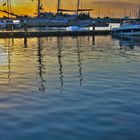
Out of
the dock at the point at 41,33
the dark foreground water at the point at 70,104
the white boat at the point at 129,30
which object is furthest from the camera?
the white boat at the point at 129,30

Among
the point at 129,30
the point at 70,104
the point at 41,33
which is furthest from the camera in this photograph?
the point at 129,30

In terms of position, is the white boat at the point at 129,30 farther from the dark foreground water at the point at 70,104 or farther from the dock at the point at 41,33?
the dark foreground water at the point at 70,104

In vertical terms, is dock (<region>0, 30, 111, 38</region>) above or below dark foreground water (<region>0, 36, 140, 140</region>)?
above

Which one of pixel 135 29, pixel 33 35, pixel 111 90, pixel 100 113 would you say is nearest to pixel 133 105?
pixel 100 113

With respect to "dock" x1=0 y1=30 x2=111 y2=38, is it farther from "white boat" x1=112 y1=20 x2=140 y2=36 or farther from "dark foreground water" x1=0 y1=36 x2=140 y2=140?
"dark foreground water" x1=0 y1=36 x2=140 y2=140

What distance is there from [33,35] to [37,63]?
4544 cm

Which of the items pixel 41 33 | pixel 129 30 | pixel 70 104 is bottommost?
pixel 70 104

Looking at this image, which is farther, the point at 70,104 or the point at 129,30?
the point at 129,30

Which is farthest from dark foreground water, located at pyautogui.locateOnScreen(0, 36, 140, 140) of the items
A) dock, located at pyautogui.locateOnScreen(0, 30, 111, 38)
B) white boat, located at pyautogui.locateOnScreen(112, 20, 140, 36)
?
white boat, located at pyautogui.locateOnScreen(112, 20, 140, 36)

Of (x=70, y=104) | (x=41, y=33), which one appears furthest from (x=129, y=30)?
(x=70, y=104)

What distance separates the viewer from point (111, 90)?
18875 millimetres

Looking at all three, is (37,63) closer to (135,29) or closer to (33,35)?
(33,35)

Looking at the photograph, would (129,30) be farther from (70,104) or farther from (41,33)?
(70,104)

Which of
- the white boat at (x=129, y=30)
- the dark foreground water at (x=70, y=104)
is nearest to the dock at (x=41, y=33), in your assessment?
the white boat at (x=129, y=30)
